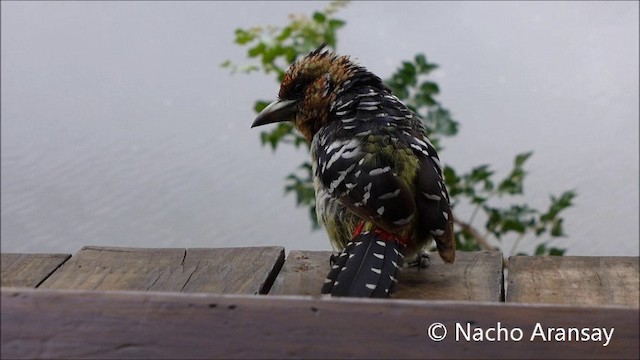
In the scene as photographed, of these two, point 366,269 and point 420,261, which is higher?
point 420,261

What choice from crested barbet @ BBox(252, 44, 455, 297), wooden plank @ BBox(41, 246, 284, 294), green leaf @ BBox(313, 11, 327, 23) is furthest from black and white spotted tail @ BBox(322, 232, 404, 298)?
green leaf @ BBox(313, 11, 327, 23)

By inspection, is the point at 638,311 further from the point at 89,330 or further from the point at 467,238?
the point at 467,238

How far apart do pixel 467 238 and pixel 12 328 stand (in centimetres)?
251

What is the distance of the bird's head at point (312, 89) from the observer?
2338mm

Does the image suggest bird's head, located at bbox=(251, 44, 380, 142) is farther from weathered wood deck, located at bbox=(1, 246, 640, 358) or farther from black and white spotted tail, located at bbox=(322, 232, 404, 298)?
weathered wood deck, located at bbox=(1, 246, 640, 358)

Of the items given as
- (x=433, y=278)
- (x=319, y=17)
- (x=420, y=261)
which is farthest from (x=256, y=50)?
(x=433, y=278)

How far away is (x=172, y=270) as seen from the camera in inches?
67.2

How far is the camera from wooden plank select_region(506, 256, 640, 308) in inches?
60.6

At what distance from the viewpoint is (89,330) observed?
1.15m

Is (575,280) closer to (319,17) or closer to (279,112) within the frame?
(279,112)

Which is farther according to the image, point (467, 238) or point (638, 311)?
point (467, 238)

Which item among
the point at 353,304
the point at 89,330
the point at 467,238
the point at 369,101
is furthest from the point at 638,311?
the point at 467,238

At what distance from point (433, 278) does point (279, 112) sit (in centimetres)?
79

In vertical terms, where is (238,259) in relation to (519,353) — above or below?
above
